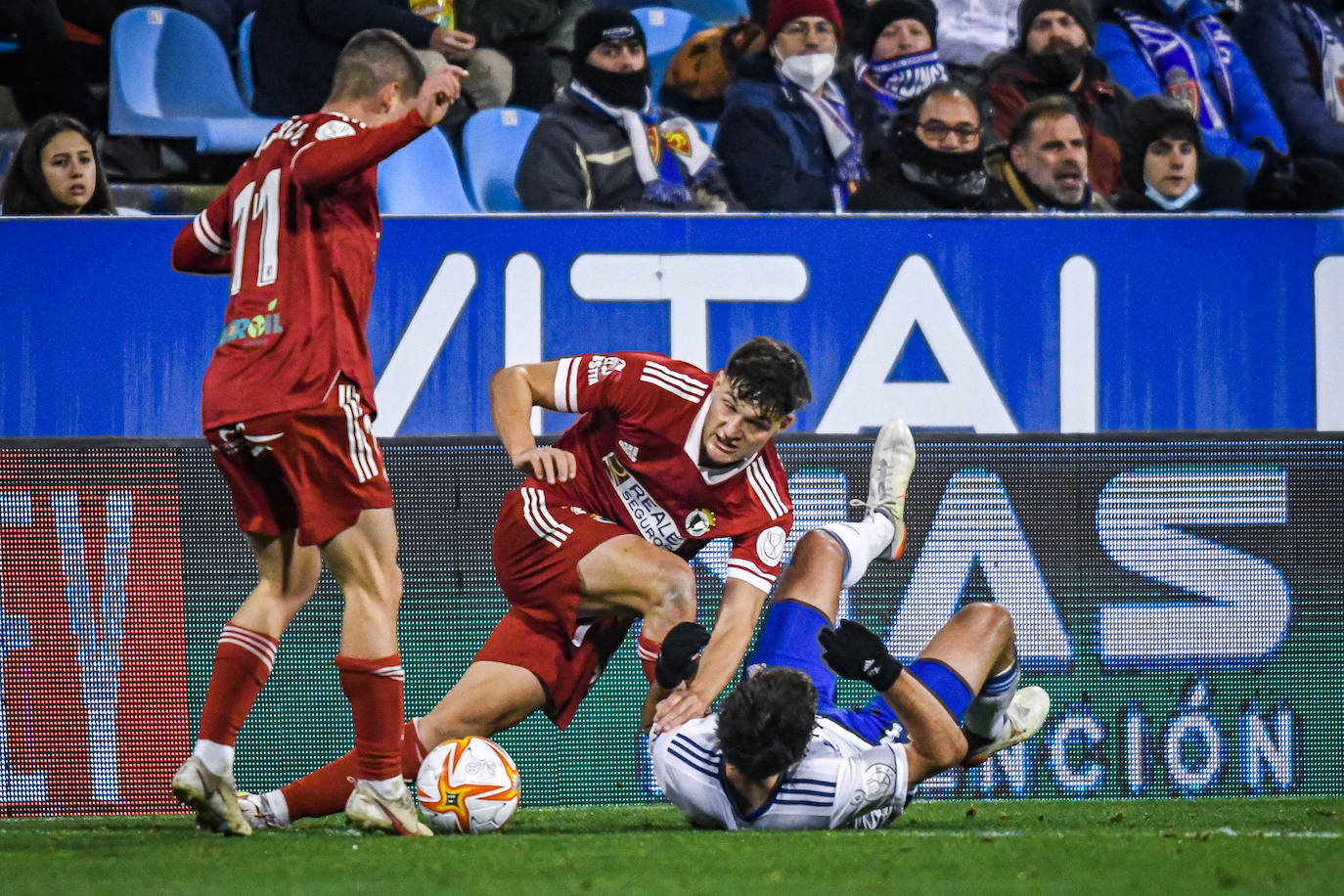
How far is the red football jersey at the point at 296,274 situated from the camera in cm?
386

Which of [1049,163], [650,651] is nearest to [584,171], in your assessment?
[1049,163]

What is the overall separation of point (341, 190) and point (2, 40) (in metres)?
4.97

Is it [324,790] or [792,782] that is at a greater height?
[792,782]

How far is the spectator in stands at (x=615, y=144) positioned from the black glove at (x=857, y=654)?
13.9ft

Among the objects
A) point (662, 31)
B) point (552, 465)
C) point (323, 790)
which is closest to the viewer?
point (552, 465)

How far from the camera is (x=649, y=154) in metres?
8.12

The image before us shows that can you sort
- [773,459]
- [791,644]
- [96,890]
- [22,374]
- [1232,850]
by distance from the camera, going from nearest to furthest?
[96,890]
[1232,850]
[791,644]
[773,459]
[22,374]

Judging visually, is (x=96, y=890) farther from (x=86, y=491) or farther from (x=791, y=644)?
(x=86, y=491)

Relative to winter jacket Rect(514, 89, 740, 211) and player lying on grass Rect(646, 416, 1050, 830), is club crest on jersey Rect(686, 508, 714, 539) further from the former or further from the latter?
winter jacket Rect(514, 89, 740, 211)

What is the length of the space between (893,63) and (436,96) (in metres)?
5.31

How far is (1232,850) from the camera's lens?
359cm

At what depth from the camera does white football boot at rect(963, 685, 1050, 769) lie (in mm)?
4820

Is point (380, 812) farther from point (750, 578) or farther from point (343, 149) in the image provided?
point (343, 149)

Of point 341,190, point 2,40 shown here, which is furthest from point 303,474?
point 2,40
